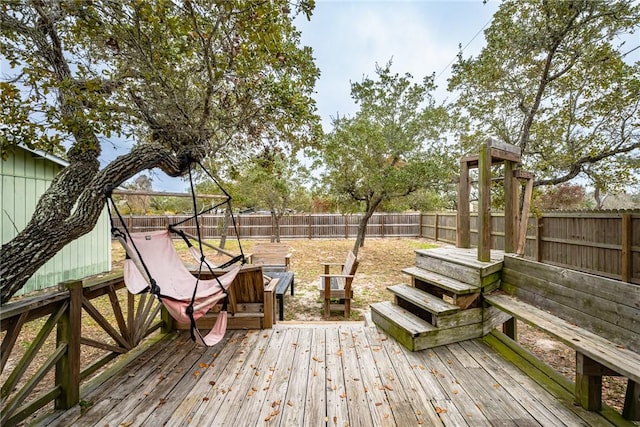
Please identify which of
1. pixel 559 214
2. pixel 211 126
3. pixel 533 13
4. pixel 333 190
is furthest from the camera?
pixel 333 190

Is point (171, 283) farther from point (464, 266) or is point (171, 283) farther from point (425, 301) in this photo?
point (464, 266)

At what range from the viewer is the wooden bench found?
5.20 feet

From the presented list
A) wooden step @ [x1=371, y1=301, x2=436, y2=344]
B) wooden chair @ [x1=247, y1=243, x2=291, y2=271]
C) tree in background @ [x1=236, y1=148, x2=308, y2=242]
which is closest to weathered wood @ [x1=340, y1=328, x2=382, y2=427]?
wooden step @ [x1=371, y1=301, x2=436, y2=344]

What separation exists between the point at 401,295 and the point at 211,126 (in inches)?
113

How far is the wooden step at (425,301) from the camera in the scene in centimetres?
243

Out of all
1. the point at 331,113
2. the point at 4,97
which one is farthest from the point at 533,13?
the point at 4,97

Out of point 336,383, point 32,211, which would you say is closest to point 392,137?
point 336,383

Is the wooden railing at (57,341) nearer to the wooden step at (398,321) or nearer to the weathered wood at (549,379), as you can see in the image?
the wooden step at (398,321)

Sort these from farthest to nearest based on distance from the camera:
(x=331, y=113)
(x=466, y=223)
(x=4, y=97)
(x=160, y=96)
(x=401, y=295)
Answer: (x=331, y=113)
(x=466, y=223)
(x=401, y=295)
(x=160, y=96)
(x=4, y=97)

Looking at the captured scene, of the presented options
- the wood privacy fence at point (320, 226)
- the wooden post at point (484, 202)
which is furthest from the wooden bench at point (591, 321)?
the wood privacy fence at point (320, 226)

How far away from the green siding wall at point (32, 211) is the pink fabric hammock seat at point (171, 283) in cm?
303

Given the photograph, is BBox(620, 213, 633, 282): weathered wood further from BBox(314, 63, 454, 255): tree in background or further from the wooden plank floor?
the wooden plank floor

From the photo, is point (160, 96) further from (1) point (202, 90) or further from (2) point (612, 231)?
(2) point (612, 231)

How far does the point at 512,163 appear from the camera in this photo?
2947 millimetres
